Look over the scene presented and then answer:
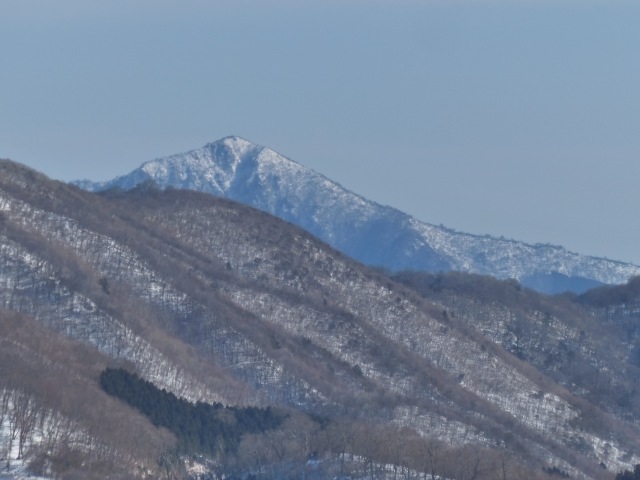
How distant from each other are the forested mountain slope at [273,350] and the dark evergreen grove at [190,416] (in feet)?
3.48

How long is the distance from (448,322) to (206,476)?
61457 millimetres

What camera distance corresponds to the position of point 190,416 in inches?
3420

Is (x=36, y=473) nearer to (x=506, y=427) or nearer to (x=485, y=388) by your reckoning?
(x=506, y=427)

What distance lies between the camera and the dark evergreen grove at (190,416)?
8269 cm

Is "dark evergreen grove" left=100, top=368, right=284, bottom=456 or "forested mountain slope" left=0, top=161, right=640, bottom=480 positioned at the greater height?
"forested mountain slope" left=0, top=161, right=640, bottom=480

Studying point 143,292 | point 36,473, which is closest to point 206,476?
point 36,473

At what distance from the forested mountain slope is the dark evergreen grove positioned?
1062 millimetres

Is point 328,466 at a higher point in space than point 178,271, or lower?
lower

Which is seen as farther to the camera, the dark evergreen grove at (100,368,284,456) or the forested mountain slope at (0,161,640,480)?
the dark evergreen grove at (100,368,284,456)

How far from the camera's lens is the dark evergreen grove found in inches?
3255

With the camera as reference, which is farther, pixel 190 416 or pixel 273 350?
pixel 273 350

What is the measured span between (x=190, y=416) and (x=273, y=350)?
24482 millimetres

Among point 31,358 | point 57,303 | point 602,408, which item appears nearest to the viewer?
point 31,358

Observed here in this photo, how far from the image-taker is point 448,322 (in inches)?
5325
